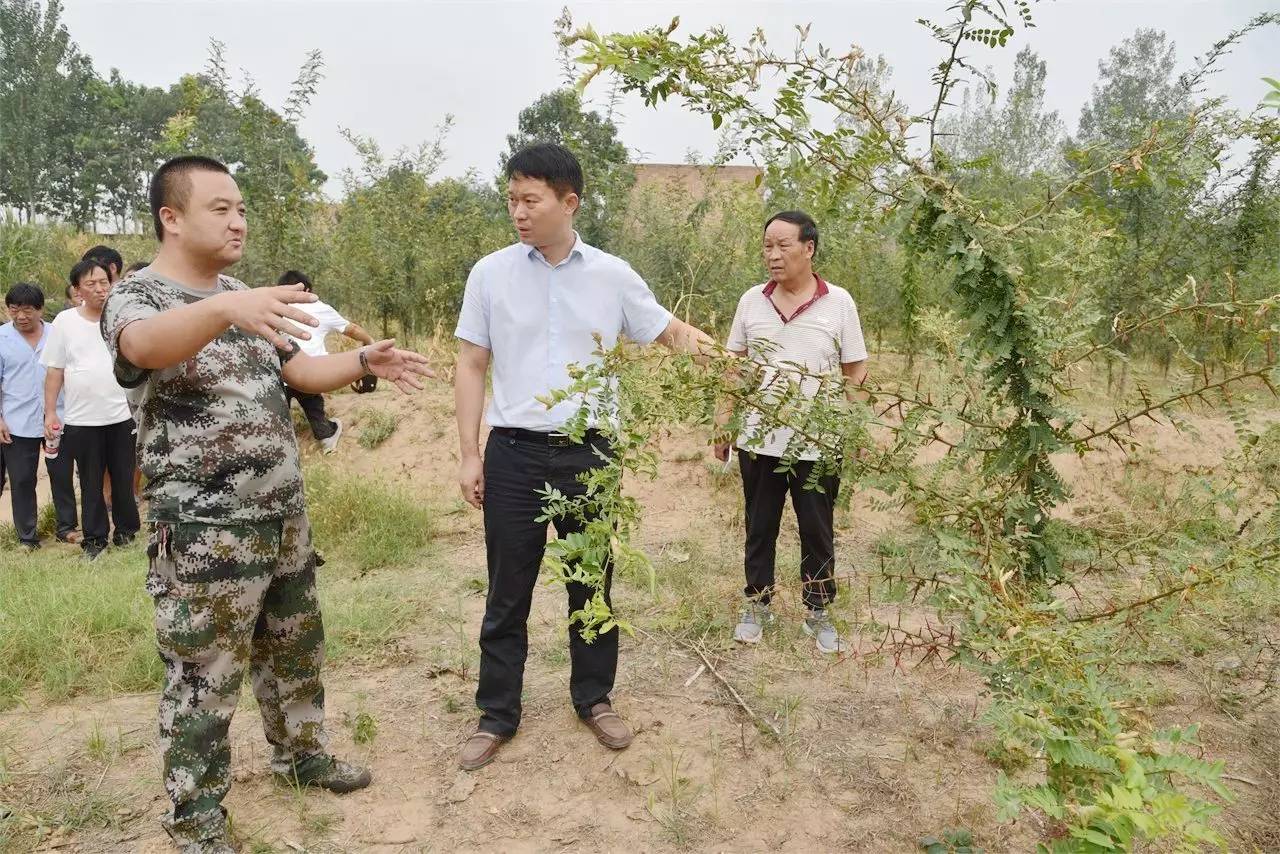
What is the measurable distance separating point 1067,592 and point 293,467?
12.7 feet

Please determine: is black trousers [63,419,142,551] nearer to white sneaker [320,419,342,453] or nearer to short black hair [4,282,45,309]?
short black hair [4,282,45,309]

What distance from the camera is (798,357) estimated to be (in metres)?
3.77

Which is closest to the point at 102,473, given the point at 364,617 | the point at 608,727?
the point at 364,617

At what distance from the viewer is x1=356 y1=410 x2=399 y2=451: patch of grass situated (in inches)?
309

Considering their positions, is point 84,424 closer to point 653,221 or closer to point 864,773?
point 864,773

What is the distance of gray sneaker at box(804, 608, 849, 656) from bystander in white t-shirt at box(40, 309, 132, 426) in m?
4.55

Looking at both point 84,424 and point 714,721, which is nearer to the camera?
point 714,721

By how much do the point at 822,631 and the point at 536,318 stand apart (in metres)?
1.95

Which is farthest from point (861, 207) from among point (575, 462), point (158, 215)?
point (158, 215)

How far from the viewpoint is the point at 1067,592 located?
4582mm

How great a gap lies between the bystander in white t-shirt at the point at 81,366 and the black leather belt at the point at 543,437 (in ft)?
12.9

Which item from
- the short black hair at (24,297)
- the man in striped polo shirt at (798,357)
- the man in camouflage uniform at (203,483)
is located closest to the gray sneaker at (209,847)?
the man in camouflage uniform at (203,483)

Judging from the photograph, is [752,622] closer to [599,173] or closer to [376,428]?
[376,428]

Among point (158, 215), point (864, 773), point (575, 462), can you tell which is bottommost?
point (864, 773)
